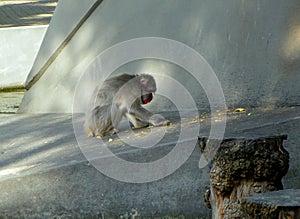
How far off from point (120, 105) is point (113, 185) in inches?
69.3

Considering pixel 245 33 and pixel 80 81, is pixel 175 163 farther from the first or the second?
pixel 80 81

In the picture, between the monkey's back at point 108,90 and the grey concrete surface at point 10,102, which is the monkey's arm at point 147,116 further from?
the grey concrete surface at point 10,102

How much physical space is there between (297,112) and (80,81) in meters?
3.29

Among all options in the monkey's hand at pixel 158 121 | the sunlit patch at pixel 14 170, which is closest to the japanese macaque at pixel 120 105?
the monkey's hand at pixel 158 121

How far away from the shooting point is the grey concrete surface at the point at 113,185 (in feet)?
23.3

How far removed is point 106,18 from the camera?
10.5 meters

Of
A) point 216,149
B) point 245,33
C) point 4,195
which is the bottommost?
point 4,195

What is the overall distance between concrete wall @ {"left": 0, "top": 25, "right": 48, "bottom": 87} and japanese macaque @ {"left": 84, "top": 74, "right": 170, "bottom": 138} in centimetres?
511

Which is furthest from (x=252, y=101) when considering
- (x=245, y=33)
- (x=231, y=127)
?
(x=231, y=127)

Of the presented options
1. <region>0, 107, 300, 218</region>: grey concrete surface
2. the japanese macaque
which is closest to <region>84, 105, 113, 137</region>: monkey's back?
the japanese macaque

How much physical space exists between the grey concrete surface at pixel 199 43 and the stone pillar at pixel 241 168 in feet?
10.7

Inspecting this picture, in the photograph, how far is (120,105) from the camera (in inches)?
350

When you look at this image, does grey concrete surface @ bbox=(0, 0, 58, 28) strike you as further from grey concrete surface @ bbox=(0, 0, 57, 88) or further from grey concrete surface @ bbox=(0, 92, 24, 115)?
grey concrete surface @ bbox=(0, 92, 24, 115)

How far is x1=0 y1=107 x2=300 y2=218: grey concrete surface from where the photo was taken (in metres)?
7.11
